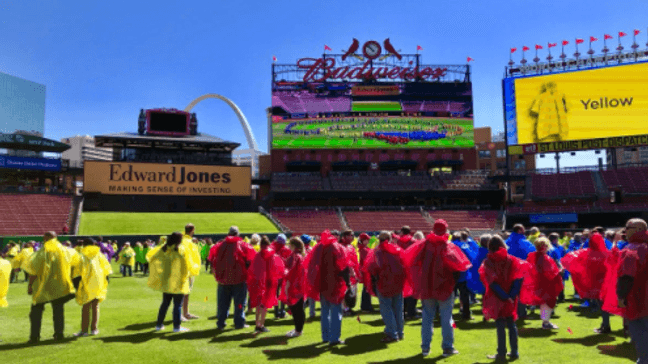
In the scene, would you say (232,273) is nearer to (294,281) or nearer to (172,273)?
(172,273)

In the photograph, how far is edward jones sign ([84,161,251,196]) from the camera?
52531 mm

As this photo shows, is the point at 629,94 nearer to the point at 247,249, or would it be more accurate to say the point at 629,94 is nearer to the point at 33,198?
the point at 247,249

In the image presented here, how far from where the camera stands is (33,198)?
49344 mm

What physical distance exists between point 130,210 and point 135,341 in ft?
155

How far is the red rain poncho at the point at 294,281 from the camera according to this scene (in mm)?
9414

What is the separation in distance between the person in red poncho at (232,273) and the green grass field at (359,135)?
50.6m

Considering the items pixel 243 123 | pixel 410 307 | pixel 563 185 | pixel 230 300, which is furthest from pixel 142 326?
pixel 243 123

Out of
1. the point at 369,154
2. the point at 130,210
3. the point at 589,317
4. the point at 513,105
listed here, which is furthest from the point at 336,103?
the point at 589,317

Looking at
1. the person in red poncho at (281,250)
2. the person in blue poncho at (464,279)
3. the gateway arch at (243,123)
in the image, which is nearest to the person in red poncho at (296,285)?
the person in red poncho at (281,250)

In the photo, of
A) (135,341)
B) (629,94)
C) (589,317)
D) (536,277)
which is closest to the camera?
(135,341)

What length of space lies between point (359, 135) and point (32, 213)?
118 feet

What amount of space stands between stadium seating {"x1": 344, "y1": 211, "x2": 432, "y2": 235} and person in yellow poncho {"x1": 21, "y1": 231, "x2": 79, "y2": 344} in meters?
41.1

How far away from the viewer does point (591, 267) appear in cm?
1045

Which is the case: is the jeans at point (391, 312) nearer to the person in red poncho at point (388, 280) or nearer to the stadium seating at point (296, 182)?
the person in red poncho at point (388, 280)
